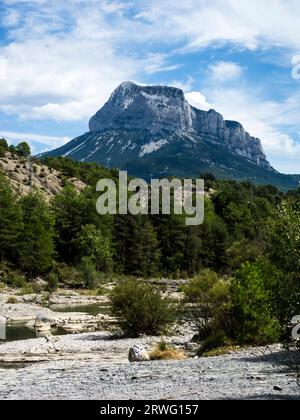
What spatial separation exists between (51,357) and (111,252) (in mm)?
63489

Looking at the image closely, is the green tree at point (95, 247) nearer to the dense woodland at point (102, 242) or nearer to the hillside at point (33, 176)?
the dense woodland at point (102, 242)

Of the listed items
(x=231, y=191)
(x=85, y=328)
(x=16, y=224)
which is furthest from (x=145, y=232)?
(x=85, y=328)

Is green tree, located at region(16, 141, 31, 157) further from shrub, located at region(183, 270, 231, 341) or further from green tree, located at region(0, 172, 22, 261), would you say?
shrub, located at region(183, 270, 231, 341)

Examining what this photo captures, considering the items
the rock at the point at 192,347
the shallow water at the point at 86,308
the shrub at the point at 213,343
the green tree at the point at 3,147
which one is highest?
the green tree at the point at 3,147

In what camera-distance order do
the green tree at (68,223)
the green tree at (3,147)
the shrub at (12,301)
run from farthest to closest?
the green tree at (3,147) < the green tree at (68,223) < the shrub at (12,301)

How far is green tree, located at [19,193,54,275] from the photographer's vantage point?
74.7 metres

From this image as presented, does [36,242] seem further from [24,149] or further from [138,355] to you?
[24,149]

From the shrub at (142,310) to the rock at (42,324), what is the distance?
7.66m

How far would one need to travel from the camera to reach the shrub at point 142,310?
99.1ft

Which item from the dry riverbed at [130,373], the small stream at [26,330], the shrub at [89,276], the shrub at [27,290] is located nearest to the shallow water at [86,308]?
the small stream at [26,330]

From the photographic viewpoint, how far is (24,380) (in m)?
18.1

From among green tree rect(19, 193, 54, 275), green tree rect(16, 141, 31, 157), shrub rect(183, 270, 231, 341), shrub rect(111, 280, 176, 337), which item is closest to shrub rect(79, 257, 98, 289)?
green tree rect(19, 193, 54, 275)

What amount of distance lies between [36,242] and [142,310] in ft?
156
